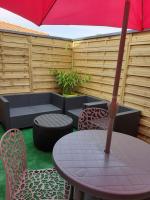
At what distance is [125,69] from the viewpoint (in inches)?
132

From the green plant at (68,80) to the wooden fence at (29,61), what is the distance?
0.28 meters

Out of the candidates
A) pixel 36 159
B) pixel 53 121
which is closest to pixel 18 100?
pixel 53 121

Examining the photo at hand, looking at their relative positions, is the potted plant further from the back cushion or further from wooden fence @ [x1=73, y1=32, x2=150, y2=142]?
the back cushion

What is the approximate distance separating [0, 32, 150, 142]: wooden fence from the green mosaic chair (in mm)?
2193

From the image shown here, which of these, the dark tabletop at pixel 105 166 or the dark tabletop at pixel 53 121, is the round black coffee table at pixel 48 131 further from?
the dark tabletop at pixel 105 166

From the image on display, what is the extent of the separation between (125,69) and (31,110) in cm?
211

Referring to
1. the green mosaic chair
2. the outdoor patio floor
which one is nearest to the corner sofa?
the outdoor patio floor

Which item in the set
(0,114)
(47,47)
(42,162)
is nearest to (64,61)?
(47,47)

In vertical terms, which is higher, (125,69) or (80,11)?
(80,11)

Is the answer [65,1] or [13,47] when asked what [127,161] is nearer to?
[65,1]

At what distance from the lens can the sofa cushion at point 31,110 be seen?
3.48m

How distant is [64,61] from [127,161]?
381 cm

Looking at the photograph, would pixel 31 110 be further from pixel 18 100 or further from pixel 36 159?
pixel 36 159

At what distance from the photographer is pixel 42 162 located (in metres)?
2.47
